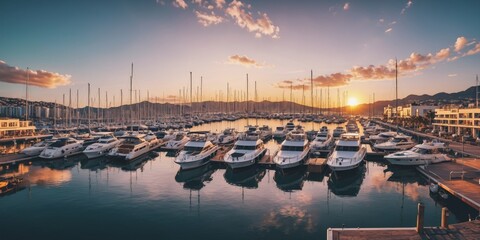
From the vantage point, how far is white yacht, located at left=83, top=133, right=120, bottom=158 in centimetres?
4525

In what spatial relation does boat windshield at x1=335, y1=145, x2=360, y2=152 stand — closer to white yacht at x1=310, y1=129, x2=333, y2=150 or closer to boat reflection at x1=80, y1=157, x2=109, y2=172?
white yacht at x1=310, y1=129, x2=333, y2=150

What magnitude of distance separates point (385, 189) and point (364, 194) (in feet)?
11.2

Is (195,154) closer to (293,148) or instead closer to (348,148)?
(293,148)

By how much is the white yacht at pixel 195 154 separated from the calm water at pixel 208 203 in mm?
1268

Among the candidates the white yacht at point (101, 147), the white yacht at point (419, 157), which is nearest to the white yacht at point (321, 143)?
the white yacht at point (419, 157)

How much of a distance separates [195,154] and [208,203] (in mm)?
14032

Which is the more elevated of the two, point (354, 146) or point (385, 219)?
point (354, 146)

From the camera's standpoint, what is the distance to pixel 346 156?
3588 centimetres

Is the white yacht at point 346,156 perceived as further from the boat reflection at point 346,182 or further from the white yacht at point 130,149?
the white yacht at point 130,149

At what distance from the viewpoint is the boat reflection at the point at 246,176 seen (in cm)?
3256

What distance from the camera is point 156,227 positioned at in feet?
68.4

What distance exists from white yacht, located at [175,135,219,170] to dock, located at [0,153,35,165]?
24431 mm

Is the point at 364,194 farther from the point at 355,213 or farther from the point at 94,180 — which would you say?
the point at 94,180

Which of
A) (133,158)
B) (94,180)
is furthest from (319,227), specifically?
(133,158)
